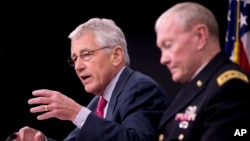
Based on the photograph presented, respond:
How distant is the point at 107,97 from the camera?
214 cm

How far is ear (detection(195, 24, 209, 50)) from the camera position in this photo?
5.10ft

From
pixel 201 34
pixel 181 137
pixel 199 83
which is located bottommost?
pixel 181 137

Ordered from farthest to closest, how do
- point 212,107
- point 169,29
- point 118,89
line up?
1. point 118,89
2. point 169,29
3. point 212,107

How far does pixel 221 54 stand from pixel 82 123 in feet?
1.85

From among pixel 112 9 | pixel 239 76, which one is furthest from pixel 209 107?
pixel 112 9

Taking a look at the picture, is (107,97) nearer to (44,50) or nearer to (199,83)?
(199,83)

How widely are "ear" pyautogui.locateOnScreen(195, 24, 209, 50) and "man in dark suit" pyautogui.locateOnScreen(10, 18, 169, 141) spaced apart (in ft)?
1.43

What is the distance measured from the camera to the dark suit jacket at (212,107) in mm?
1423

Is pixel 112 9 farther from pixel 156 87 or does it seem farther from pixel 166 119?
pixel 166 119

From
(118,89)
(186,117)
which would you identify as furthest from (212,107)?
(118,89)

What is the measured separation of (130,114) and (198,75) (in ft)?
1.36

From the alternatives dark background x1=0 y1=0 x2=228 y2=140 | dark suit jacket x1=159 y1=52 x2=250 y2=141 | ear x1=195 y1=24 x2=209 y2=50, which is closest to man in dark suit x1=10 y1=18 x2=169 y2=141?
dark suit jacket x1=159 y1=52 x2=250 y2=141

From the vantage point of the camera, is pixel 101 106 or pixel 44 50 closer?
pixel 101 106

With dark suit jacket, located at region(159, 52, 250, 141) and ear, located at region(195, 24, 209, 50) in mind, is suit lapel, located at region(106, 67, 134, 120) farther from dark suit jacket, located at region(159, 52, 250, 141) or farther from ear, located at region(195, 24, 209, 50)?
ear, located at region(195, 24, 209, 50)
